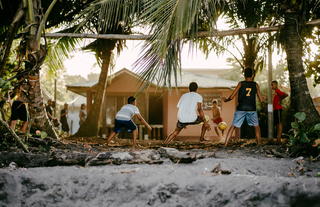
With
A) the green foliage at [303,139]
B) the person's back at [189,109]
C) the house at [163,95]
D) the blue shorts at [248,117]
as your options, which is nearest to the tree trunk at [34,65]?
the person's back at [189,109]

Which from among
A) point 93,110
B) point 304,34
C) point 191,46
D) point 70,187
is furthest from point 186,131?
point 70,187

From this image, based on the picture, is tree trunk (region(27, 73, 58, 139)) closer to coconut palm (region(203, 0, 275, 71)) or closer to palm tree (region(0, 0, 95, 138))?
palm tree (region(0, 0, 95, 138))

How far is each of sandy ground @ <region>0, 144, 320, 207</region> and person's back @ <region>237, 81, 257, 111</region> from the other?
98.7 inches

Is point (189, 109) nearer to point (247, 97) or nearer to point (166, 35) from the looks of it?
point (247, 97)

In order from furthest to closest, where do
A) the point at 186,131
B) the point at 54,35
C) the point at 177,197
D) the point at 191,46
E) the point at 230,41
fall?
the point at 186,131 < the point at 230,41 < the point at 54,35 < the point at 191,46 < the point at 177,197

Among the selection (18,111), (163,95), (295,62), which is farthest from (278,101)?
(163,95)

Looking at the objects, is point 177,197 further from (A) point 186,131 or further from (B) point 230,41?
(A) point 186,131

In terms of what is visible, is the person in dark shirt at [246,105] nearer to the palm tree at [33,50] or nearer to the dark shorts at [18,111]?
the palm tree at [33,50]

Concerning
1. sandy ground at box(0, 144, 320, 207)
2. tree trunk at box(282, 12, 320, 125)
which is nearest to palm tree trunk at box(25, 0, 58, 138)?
sandy ground at box(0, 144, 320, 207)

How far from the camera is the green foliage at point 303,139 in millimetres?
5695

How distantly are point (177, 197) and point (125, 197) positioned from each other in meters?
0.58

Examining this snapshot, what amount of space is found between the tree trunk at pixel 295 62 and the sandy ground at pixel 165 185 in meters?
2.10

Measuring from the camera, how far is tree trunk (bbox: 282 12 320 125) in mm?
7078

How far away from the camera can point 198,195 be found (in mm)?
4129
